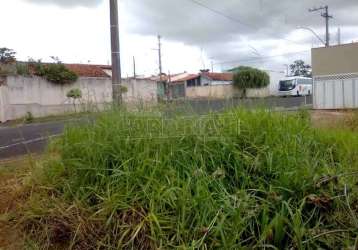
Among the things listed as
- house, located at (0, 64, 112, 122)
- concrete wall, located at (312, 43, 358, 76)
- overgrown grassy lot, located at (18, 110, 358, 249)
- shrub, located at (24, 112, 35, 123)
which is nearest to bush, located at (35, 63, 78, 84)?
house, located at (0, 64, 112, 122)

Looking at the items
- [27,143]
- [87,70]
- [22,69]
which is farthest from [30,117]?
[87,70]

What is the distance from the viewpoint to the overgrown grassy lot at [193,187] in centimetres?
252

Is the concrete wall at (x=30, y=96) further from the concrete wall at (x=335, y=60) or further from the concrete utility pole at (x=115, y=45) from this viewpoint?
the concrete utility pole at (x=115, y=45)

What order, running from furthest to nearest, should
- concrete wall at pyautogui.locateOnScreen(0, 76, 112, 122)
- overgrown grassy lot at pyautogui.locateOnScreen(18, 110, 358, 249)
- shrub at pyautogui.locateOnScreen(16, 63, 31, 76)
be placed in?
shrub at pyautogui.locateOnScreen(16, 63, 31, 76)
concrete wall at pyautogui.locateOnScreen(0, 76, 112, 122)
overgrown grassy lot at pyautogui.locateOnScreen(18, 110, 358, 249)

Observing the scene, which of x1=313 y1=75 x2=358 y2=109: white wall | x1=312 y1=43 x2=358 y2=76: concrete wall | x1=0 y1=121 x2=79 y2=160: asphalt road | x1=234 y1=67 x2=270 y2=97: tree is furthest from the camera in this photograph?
x1=312 y1=43 x2=358 y2=76: concrete wall

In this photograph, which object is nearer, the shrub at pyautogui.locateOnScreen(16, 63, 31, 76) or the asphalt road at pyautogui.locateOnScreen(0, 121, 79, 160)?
the asphalt road at pyautogui.locateOnScreen(0, 121, 79, 160)

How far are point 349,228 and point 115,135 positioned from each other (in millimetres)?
2075

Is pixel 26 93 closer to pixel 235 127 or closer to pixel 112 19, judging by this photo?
pixel 112 19

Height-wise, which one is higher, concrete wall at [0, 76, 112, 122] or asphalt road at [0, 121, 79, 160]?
concrete wall at [0, 76, 112, 122]

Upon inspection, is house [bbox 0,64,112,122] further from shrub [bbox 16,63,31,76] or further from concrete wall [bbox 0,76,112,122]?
shrub [bbox 16,63,31,76]

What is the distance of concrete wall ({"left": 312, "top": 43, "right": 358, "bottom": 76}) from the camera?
20734 mm

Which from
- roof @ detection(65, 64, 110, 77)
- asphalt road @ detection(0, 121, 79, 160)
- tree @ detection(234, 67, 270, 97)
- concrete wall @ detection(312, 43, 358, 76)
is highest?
roof @ detection(65, 64, 110, 77)

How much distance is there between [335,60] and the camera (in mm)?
21328

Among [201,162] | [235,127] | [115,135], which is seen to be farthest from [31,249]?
[235,127]
